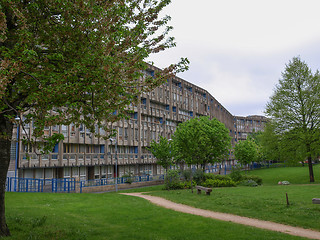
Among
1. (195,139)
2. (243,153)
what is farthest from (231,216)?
(243,153)

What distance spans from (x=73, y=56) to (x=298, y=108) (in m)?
32.5

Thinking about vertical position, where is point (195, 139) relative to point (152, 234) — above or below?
above

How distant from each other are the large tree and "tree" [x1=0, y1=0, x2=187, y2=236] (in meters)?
28.8

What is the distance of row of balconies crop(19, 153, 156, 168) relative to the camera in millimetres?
30281

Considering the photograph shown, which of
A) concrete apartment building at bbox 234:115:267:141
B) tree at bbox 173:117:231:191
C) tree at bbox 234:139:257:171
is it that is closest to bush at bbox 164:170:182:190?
tree at bbox 173:117:231:191

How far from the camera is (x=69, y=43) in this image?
8688 millimetres

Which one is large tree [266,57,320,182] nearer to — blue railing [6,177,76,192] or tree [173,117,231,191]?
tree [173,117,231,191]

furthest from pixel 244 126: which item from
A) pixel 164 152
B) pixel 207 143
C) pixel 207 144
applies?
pixel 164 152

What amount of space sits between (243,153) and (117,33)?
2302 inches

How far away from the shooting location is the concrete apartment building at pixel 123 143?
31.4m

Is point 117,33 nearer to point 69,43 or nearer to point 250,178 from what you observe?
point 69,43

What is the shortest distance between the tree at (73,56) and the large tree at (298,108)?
28763 millimetres

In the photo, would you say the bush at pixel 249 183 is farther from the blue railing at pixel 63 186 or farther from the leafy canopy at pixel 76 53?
the leafy canopy at pixel 76 53

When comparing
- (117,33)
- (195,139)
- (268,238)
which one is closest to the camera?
(117,33)
